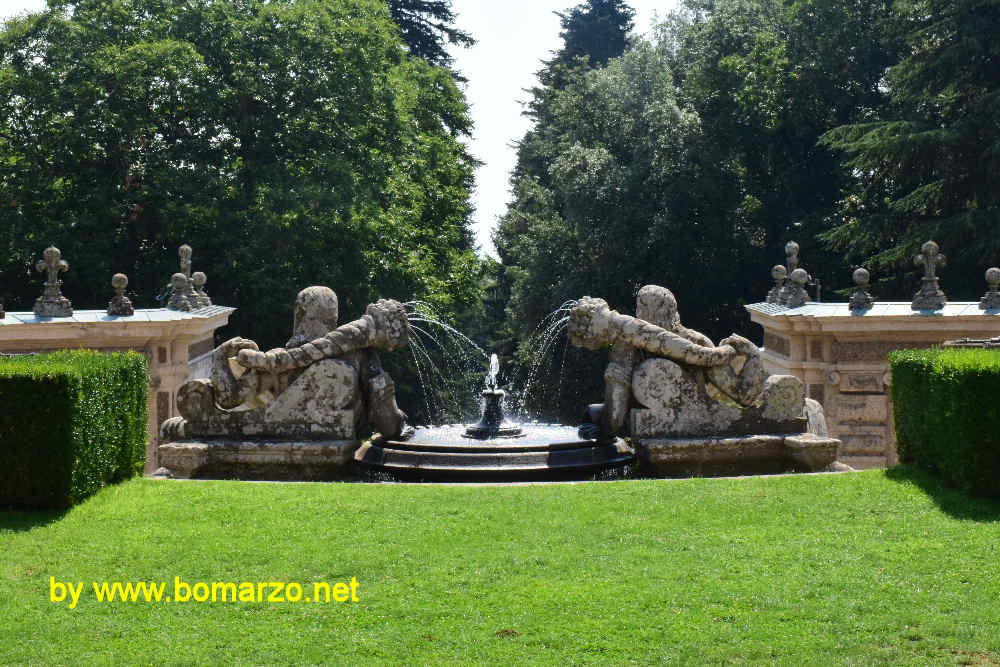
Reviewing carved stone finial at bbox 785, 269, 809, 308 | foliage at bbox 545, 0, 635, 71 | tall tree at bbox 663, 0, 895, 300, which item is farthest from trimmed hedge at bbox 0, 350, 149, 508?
foliage at bbox 545, 0, 635, 71

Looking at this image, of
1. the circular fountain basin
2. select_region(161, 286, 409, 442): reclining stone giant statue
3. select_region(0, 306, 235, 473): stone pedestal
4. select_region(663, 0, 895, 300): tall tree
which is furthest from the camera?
select_region(663, 0, 895, 300): tall tree

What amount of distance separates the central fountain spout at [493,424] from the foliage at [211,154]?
15128mm

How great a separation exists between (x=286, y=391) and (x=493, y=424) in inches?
96.7

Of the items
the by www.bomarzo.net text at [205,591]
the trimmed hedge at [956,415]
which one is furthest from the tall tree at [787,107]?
the by www.bomarzo.net text at [205,591]

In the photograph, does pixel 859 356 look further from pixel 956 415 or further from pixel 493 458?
pixel 493 458

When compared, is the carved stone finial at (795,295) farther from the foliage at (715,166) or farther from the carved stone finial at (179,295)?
the foliage at (715,166)

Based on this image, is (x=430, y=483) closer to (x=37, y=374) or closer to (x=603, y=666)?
(x=37, y=374)

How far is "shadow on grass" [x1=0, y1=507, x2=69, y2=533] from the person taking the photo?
8.99 metres

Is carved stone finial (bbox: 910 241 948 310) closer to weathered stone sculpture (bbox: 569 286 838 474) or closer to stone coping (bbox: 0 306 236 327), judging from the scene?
weathered stone sculpture (bbox: 569 286 838 474)

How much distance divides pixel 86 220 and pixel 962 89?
21802 millimetres

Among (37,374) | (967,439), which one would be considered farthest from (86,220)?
(967,439)

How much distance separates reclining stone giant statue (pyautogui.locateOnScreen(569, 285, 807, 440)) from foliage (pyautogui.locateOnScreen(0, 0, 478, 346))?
16383mm

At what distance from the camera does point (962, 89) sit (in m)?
26.9

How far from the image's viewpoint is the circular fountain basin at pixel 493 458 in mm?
11461
